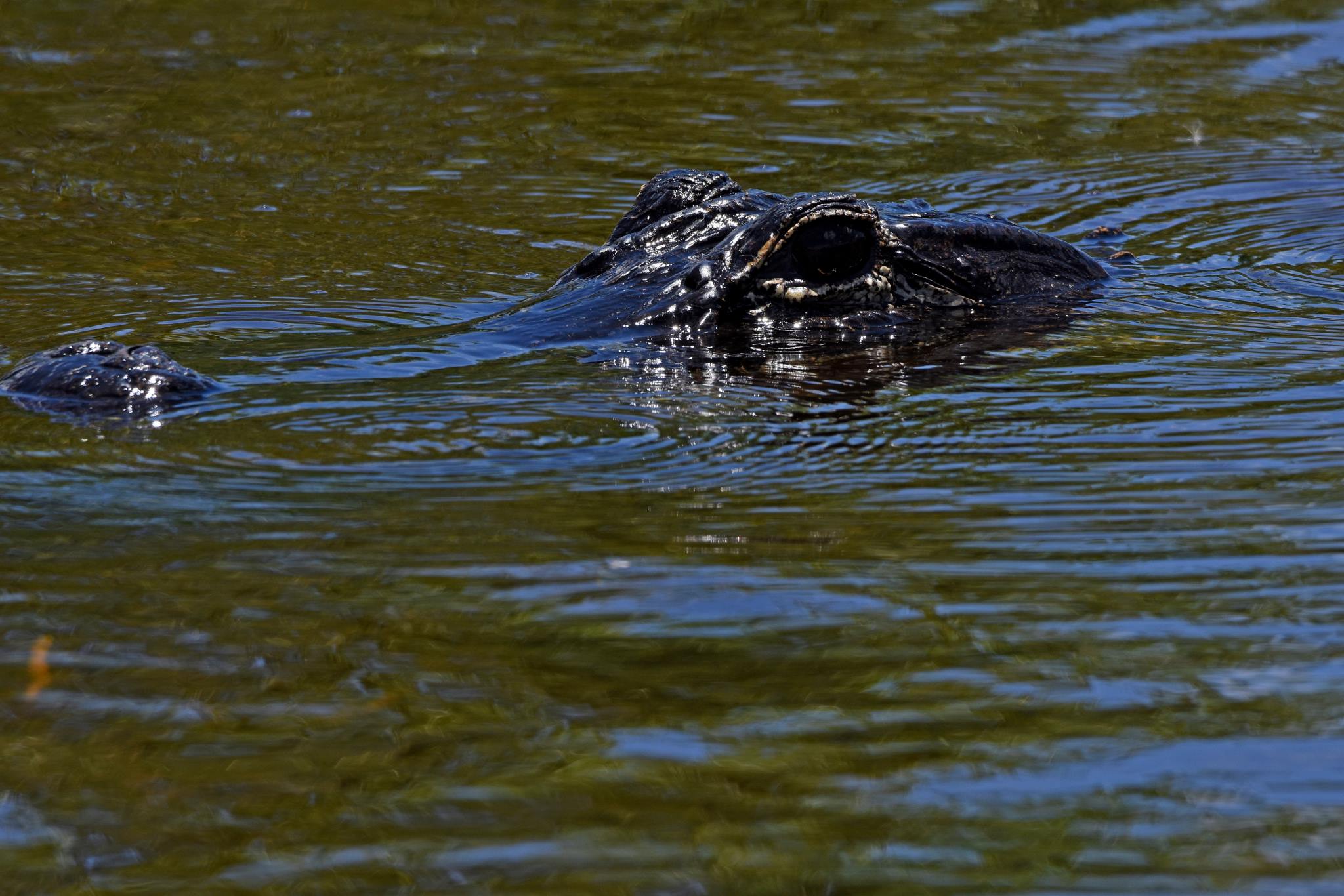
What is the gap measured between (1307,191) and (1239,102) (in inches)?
81.0

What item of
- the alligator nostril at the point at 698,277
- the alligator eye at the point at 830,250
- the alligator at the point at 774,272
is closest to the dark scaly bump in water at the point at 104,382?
the alligator at the point at 774,272

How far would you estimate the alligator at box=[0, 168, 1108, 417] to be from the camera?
20.0 ft

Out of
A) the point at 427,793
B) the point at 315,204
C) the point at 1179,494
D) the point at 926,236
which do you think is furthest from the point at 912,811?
the point at 315,204

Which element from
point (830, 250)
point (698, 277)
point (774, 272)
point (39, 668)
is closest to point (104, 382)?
point (39, 668)

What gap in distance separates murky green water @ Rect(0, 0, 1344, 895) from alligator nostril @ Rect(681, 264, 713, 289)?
46 cm

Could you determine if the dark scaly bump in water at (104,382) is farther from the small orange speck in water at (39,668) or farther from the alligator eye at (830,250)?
the alligator eye at (830,250)

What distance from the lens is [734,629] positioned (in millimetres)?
3529

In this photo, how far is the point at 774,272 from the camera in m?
6.23

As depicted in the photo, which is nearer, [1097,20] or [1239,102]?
[1239,102]

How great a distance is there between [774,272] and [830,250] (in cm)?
21

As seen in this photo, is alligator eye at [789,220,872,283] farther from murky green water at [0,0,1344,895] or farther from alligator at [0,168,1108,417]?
murky green water at [0,0,1344,895]

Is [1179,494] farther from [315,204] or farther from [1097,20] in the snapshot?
[1097,20]

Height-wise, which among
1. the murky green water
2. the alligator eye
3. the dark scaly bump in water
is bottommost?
the murky green water

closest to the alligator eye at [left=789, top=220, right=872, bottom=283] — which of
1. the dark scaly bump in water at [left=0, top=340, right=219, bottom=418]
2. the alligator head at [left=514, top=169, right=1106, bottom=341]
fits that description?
the alligator head at [left=514, top=169, right=1106, bottom=341]
